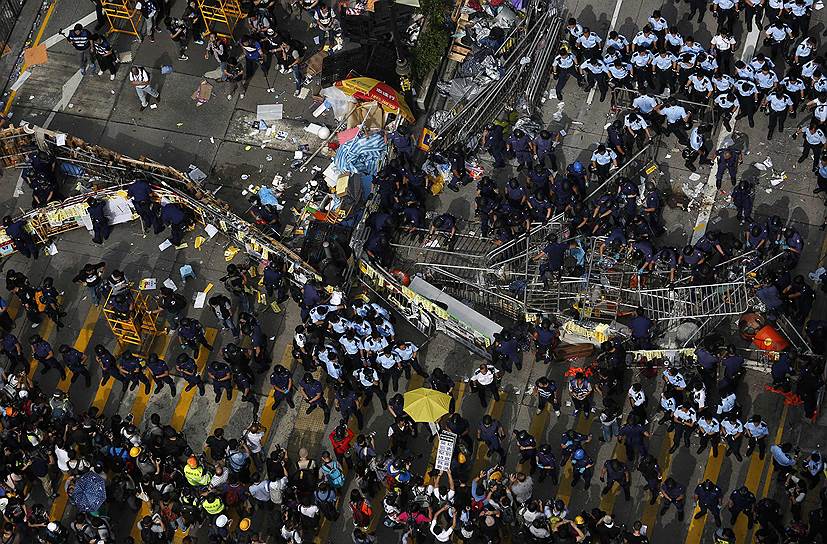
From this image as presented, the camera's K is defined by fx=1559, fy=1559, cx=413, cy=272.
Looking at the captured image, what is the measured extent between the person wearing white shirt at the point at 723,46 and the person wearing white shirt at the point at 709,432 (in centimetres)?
1005

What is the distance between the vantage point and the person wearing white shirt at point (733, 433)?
3045cm

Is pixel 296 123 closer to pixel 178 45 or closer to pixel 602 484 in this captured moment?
pixel 178 45

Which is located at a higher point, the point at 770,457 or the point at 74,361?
the point at 770,457

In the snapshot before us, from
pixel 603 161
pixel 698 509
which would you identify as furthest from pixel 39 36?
pixel 698 509

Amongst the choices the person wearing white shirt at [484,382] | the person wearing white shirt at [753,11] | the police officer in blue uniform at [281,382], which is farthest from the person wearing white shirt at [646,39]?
the police officer in blue uniform at [281,382]

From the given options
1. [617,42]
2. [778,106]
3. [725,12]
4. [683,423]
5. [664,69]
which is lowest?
[683,423]

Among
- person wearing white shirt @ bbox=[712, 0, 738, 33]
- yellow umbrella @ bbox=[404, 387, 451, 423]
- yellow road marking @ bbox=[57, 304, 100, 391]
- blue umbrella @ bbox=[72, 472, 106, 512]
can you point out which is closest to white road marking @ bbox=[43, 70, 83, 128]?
yellow road marking @ bbox=[57, 304, 100, 391]

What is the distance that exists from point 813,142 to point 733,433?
7.63 m

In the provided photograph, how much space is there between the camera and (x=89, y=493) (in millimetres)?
30766

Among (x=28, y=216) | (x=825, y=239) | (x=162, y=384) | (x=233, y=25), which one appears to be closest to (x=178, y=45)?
(x=233, y=25)

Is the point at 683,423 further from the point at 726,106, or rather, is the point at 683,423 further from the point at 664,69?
the point at 664,69

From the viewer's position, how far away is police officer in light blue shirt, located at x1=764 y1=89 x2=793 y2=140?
35.1 meters

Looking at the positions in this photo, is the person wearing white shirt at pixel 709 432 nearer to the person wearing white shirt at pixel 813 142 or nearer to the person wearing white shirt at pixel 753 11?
the person wearing white shirt at pixel 813 142

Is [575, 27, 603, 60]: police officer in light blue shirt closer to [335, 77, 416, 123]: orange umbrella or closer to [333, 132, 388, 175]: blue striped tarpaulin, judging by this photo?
[335, 77, 416, 123]: orange umbrella
